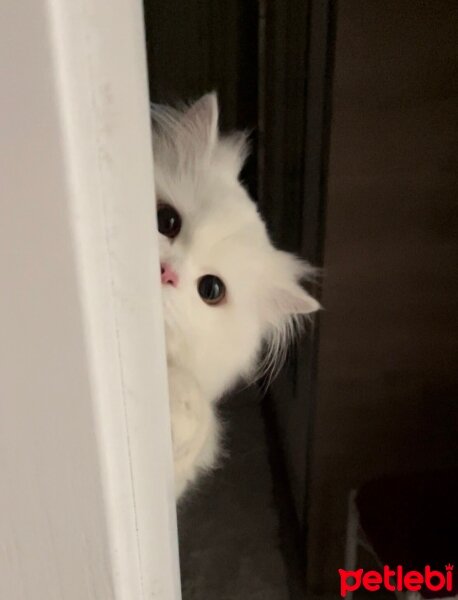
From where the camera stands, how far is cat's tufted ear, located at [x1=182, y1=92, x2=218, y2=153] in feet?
2.95

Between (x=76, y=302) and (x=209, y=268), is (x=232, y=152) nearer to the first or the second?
(x=209, y=268)

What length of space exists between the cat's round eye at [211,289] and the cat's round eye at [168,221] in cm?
7

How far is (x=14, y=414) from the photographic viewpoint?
0.28 meters

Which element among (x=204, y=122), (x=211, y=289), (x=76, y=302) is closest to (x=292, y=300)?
(x=211, y=289)

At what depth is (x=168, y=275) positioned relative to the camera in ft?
2.54

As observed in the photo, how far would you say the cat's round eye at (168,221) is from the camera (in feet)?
2.79

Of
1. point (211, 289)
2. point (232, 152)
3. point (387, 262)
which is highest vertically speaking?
point (232, 152)

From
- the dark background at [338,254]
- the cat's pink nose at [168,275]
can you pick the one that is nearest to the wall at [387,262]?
the dark background at [338,254]

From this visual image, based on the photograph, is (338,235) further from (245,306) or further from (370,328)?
(245,306)

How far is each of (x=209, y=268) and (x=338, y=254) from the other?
0.44m

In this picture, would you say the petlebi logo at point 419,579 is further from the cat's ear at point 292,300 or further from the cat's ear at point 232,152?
the cat's ear at point 232,152

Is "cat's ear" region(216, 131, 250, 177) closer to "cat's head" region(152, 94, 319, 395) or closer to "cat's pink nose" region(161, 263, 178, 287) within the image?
"cat's head" region(152, 94, 319, 395)

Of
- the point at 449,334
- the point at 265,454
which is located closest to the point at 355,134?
the point at 449,334

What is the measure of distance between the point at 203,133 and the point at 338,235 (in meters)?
0.40
